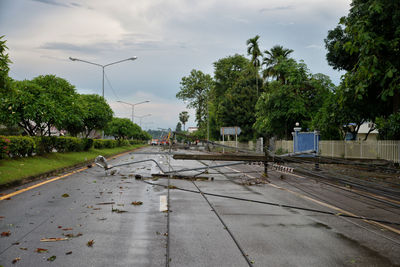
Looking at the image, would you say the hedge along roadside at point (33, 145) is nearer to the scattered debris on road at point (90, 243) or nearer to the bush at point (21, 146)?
the bush at point (21, 146)

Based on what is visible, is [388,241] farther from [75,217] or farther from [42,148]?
[42,148]

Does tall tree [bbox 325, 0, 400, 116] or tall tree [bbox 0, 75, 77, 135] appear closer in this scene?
tall tree [bbox 325, 0, 400, 116]

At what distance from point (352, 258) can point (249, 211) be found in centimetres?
289

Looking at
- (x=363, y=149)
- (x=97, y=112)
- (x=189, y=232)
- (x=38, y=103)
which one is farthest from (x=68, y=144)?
(x=189, y=232)

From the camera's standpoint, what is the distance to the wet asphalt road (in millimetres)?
4121

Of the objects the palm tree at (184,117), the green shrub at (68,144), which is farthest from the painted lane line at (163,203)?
the palm tree at (184,117)

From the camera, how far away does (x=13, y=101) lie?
57.8 feet

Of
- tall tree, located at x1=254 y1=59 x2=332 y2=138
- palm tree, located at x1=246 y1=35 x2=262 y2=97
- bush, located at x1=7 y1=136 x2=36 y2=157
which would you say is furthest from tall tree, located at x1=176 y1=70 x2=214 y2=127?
bush, located at x1=7 y1=136 x2=36 y2=157

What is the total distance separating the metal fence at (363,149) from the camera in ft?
69.7

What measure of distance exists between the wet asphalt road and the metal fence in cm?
1479

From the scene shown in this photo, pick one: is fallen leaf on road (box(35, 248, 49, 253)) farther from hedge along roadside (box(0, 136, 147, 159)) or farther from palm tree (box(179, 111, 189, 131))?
palm tree (box(179, 111, 189, 131))

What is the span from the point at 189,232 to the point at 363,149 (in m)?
22.8

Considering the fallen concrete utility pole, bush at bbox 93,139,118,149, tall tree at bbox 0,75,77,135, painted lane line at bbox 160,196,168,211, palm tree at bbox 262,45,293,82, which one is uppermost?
palm tree at bbox 262,45,293,82

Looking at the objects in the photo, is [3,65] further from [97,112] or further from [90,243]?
[97,112]
